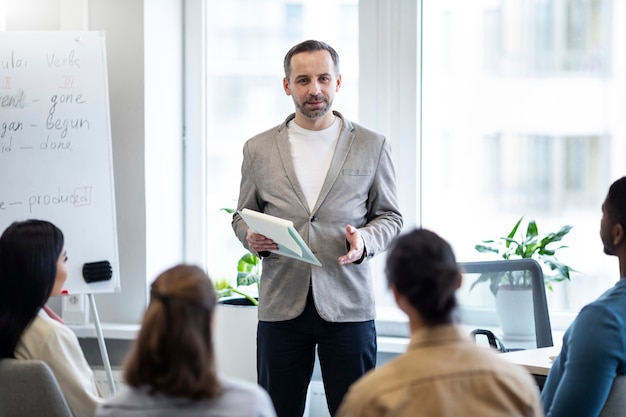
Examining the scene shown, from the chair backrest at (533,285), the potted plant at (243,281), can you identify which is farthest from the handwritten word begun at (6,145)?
the chair backrest at (533,285)

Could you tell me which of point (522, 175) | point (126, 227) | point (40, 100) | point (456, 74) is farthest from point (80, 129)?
point (522, 175)

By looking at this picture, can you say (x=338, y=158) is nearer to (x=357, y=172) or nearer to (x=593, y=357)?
(x=357, y=172)

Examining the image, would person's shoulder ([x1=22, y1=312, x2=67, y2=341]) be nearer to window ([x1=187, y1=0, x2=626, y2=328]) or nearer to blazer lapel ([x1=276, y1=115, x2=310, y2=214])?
blazer lapel ([x1=276, y1=115, x2=310, y2=214])

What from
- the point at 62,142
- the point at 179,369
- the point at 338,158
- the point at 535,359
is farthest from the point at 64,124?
the point at 179,369

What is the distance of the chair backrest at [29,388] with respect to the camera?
1891 millimetres

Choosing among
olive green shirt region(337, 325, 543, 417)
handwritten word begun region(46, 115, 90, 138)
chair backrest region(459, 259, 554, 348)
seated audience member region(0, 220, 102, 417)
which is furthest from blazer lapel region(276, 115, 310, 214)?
olive green shirt region(337, 325, 543, 417)

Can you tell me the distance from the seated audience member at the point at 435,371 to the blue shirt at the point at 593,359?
39 cm

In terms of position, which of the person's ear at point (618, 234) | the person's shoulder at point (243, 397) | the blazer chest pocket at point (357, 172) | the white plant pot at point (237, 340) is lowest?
the white plant pot at point (237, 340)

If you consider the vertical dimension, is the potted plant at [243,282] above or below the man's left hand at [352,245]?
below

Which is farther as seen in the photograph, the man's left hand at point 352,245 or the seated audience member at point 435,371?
the man's left hand at point 352,245

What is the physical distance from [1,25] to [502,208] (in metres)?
2.35

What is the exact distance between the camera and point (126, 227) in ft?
12.7

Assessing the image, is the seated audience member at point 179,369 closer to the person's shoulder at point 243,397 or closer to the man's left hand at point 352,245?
the person's shoulder at point 243,397

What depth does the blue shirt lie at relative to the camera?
182 centimetres
